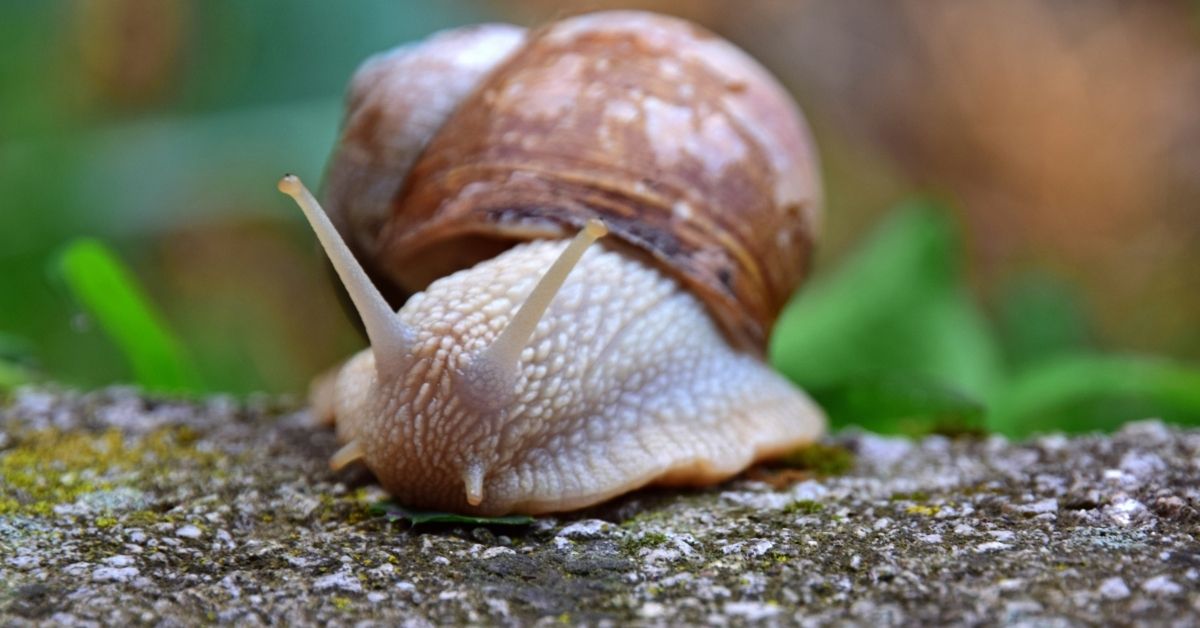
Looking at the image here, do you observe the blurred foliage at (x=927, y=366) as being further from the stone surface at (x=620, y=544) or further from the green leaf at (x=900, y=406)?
the stone surface at (x=620, y=544)

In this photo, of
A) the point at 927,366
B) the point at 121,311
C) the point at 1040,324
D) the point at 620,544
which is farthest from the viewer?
the point at 1040,324

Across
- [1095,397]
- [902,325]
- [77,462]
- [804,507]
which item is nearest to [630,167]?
[804,507]

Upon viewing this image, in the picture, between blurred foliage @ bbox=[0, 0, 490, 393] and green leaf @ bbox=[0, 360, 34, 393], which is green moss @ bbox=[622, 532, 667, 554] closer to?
green leaf @ bbox=[0, 360, 34, 393]

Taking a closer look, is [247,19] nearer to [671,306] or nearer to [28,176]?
[28,176]

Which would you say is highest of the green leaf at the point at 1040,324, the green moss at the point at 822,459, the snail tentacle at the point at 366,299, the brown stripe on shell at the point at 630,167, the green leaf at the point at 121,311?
the green leaf at the point at 1040,324

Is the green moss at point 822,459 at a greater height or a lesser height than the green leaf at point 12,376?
lesser

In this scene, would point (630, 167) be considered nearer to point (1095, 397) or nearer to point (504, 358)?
point (504, 358)

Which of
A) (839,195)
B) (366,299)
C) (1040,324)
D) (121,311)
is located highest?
(839,195)

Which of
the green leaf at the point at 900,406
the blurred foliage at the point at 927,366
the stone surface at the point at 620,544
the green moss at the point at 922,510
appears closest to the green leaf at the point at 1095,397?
the blurred foliage at the point at 927,366
